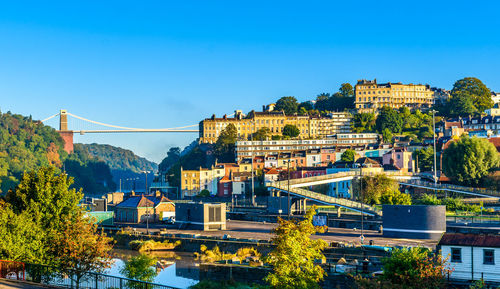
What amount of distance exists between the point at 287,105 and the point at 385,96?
22.6m

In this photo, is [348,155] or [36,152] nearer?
[348,155]

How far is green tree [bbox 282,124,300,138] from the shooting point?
13962 cm

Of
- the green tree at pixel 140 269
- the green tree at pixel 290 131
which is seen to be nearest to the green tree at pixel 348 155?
the green tree at pixel 290 131

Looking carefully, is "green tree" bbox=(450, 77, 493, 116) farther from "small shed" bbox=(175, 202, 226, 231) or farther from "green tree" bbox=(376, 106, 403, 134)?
"small shed" bbox=(175, 202, 226, 231)

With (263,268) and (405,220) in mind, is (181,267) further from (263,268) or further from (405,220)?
(405,220)

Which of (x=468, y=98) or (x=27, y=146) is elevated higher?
(x=468, y=98)

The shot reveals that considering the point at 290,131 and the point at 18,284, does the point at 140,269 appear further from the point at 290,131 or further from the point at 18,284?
the point at 290,131

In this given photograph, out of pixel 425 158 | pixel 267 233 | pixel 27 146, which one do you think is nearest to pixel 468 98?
pixel 425 158

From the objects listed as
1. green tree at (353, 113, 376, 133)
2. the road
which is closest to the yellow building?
green tree at (353, 113, 376, 133)

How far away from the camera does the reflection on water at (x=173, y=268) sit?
124ft

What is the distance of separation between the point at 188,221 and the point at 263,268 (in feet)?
76.5

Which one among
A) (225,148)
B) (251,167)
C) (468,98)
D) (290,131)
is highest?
(468,98)

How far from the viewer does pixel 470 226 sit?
4691 centimetres

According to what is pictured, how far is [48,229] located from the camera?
31.5 m
